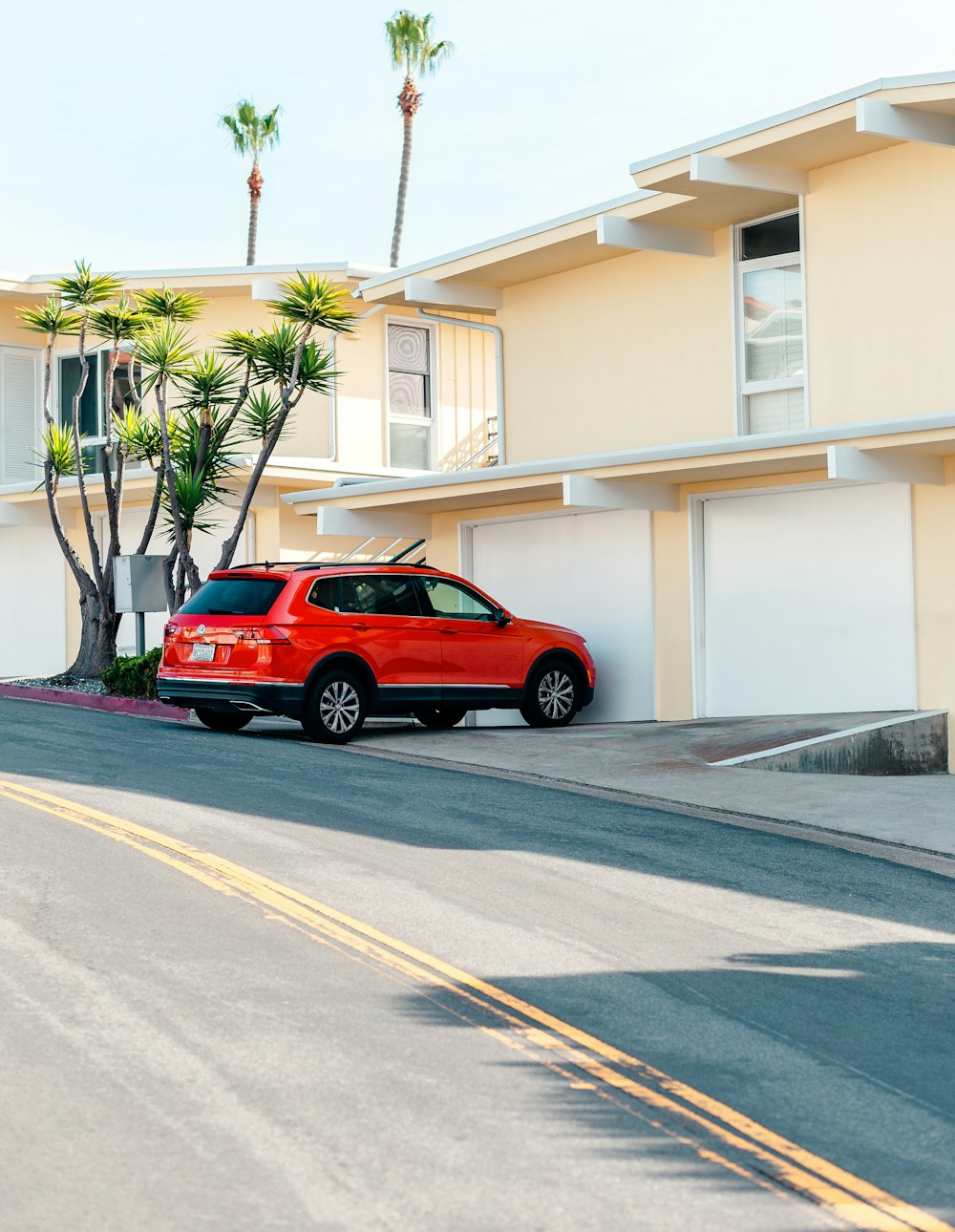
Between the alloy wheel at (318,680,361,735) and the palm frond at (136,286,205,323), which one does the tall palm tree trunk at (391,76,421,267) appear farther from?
the alloy wheel at (318,680,361,735)

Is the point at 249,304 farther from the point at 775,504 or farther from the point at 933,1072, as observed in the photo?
the point at 933,1072

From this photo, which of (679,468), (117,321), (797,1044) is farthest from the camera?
(117,321)

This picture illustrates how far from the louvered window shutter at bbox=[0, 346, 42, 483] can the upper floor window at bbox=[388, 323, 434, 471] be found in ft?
23.4

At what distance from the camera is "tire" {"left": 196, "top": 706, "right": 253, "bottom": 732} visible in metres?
17.1

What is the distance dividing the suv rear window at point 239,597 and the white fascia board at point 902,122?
23.3ft

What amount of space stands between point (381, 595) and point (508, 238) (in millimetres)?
5635

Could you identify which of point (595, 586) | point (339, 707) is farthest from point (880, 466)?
point (339, 707)

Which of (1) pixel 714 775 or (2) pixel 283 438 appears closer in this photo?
(1) pixel 714 775

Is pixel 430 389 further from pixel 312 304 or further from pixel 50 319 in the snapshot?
pixel 312 304

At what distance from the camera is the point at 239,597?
15883mm

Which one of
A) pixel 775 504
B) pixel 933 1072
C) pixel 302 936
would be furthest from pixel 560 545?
pixel 933 1072

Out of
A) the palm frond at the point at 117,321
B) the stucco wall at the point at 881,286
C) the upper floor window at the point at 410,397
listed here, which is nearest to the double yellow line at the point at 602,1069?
the stucco wall at the point at 881,286

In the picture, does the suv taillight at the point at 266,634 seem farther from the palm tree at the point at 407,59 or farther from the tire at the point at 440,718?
the palm tree at the point at 407,59

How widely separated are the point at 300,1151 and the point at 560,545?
15.6 meters
